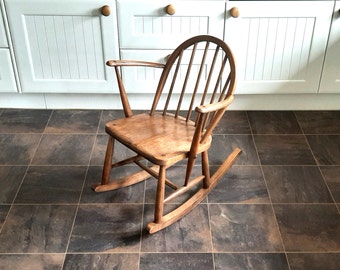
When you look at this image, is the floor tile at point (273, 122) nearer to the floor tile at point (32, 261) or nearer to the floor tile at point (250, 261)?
the floor tile at point (250, 261)

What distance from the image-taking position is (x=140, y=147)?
1666mm

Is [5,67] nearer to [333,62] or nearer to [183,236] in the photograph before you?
[183,236]

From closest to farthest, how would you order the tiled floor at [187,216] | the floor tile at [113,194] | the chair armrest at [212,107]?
the chair armrest at [212,107] → the tiled floor at [187,216] → the floor tile at [113,194]

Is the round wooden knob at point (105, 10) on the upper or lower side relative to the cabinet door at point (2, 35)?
upper

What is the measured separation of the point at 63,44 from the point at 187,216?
4.17 ft

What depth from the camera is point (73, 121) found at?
2570 millimetres

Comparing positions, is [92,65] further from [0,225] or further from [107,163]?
[0,225]

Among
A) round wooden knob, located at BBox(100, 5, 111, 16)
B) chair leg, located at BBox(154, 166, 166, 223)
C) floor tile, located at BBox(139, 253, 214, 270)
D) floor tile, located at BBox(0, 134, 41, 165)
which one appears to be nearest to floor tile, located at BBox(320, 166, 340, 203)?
floor tile, located at BBox(139, 253, 214, 270)

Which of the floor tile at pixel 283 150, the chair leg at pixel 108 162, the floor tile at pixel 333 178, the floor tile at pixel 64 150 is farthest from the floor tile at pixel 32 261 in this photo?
the floor tile at pixel 333 178

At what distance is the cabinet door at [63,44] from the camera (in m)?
2.30

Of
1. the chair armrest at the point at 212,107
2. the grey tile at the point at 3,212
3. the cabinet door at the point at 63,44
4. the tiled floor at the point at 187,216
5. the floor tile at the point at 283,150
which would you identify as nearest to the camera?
the chair armrest at the point at 212,107

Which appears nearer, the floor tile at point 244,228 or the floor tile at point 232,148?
the floor tile at point 244,228

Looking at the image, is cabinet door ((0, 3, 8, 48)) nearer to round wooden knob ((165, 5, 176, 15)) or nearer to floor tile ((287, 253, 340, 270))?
round wooden knob ((165, 5, 176, 15))

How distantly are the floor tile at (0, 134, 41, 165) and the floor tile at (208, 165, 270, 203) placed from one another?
104 cm
